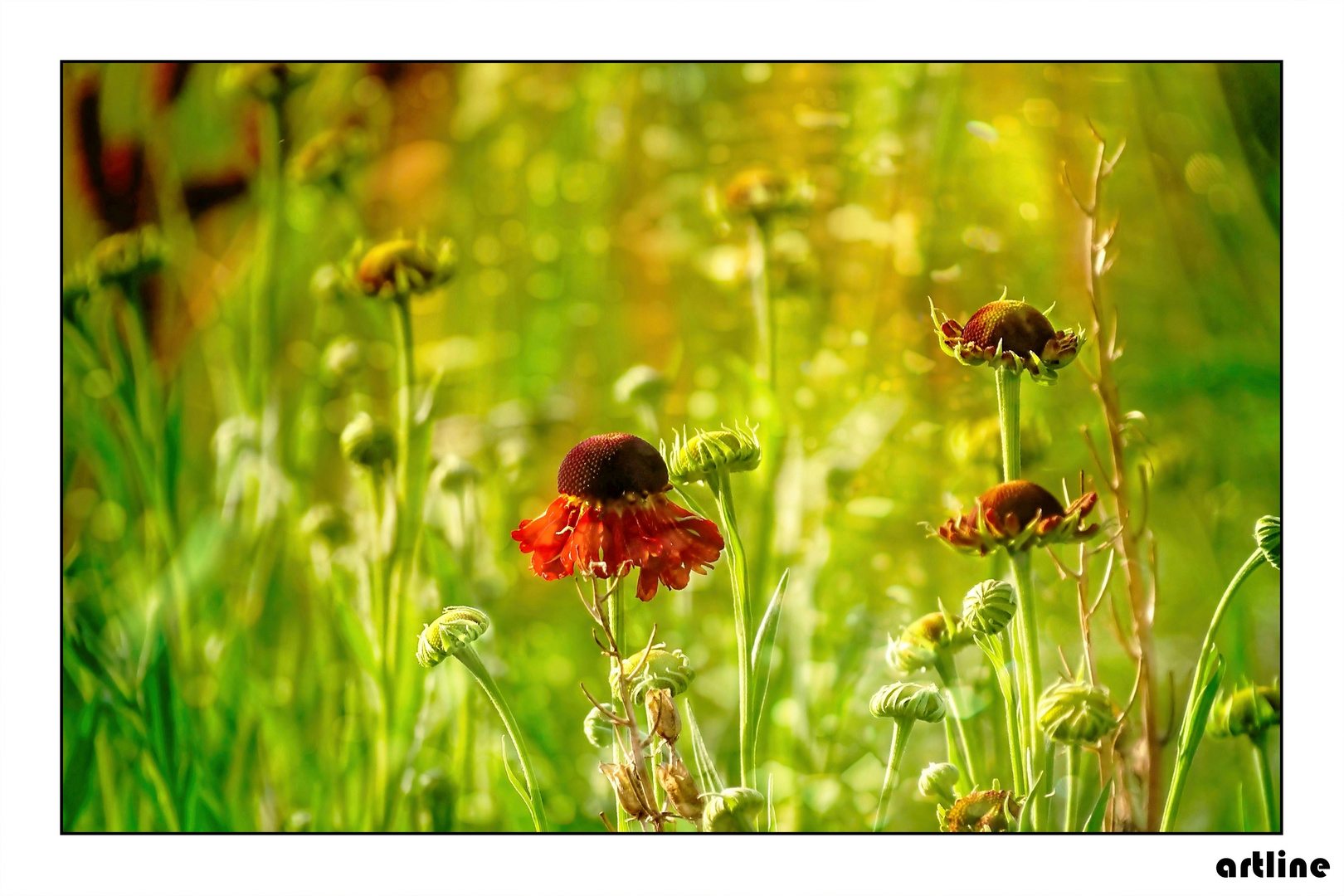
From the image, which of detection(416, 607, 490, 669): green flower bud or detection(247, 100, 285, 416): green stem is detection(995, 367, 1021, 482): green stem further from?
detection(247, 100, 285, 416): green stem

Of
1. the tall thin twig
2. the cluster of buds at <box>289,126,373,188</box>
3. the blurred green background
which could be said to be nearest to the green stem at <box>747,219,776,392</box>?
the blurred green background

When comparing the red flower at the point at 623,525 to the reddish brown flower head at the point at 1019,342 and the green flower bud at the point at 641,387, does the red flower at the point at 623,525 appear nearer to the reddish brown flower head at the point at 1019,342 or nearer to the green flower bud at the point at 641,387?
the reddish brown flower head at the point at 1019,342

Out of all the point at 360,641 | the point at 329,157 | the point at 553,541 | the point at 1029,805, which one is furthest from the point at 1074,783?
the point at 329,157

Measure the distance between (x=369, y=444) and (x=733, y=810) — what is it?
31 centimetres

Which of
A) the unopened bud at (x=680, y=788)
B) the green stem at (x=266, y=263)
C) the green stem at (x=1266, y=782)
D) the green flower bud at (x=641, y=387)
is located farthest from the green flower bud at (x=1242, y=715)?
the green stem at (x=266, y=263)

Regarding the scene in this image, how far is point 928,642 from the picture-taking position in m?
0.40

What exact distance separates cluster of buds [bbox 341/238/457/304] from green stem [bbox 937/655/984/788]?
12.9 inches

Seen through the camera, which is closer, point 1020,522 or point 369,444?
point 1020,522

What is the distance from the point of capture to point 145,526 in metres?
0.65

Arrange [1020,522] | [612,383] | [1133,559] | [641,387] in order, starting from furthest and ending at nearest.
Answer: [612,383] < [641,387] < [1133,559] < [1020,522]

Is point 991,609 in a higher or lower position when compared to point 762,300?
lower

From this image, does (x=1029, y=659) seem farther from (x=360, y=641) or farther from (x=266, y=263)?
(x=266, y=263)

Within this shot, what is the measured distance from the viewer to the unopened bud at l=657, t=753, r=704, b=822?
0.37 metres

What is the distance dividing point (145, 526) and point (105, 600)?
0.21 feet
